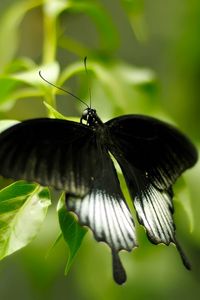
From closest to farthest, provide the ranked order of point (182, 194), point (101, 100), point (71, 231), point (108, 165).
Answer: point (71, 231) → point (108, 165) → point (182, 194) → point (101, 100)

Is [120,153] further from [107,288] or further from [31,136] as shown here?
[107,288]

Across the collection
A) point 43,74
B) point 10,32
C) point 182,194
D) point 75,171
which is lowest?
point 182,194

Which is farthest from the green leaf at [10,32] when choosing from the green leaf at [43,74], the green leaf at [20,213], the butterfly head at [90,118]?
the green leaf at [20,213]

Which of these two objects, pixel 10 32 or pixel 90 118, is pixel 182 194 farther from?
pixel 10 32

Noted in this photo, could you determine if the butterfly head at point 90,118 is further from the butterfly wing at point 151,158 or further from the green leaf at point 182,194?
the green leaf at point 182,194

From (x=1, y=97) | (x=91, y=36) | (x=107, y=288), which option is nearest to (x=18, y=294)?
(x=107, y=288)

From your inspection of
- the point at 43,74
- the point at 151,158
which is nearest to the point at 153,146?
the point at 151,158
